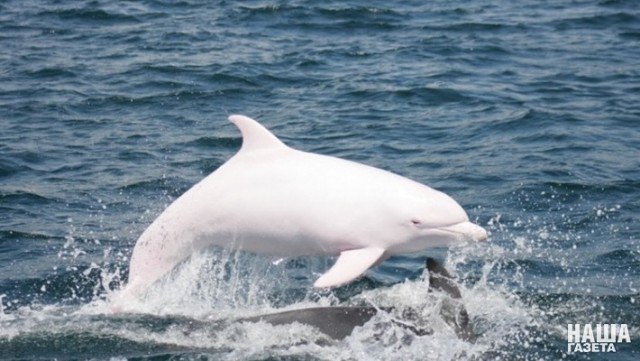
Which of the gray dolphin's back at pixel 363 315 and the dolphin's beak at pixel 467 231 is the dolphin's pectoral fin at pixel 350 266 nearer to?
the gray dolphin's back at pixel 363 315

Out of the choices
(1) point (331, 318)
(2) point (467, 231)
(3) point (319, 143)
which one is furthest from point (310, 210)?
(3) point (319, 143)

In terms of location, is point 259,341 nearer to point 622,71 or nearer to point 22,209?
point 22,209

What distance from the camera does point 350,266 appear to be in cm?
1053

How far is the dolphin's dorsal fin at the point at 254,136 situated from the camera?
11.1 metres

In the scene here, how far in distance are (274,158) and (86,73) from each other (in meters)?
11.2

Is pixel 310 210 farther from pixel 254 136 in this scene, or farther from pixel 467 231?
pixel 467 231

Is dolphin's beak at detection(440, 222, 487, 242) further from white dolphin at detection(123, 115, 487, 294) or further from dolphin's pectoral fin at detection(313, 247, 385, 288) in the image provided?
dolphin's pectoral fin at detection(313, 247, 385, 288)

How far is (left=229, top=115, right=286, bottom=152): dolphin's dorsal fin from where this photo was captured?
436 inches

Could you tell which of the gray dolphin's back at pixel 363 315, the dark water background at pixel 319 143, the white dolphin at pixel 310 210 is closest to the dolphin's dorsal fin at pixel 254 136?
the white dolphin at pixel 310 210

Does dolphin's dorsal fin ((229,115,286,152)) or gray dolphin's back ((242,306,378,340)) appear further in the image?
dolphin's dorsal fin ((229,115,286,152))

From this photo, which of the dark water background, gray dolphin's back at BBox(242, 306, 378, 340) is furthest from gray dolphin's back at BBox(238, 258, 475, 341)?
the dark water background

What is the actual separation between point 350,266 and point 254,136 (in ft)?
5.14

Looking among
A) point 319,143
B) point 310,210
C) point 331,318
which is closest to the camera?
point 310,210

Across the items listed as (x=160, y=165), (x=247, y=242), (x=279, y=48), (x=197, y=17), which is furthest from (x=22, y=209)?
(x=197, y=17)
